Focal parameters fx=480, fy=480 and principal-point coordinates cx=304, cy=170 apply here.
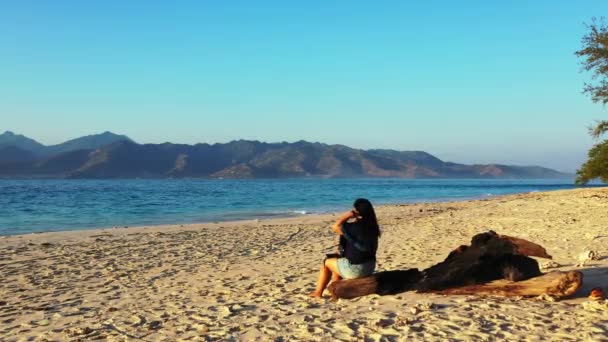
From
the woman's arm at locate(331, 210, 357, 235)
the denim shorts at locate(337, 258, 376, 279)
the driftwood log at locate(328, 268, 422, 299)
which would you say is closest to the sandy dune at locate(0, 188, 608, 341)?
the driftwood log at locate(328, 268, 422, 299)

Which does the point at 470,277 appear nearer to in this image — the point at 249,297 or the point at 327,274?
the point at 327,274

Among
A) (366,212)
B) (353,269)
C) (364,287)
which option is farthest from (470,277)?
(366,212)

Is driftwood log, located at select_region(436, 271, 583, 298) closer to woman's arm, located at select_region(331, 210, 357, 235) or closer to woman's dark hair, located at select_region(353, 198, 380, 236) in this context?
woman's dark hair, located at select_region(353, 198, 380, 236)

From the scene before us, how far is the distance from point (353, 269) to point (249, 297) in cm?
175

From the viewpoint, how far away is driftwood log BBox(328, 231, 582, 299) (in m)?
6.78

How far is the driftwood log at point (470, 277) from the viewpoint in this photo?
6.78 meters

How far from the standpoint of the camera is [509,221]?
59.3 ft

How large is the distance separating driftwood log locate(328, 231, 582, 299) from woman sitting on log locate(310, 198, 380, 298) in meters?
0.18

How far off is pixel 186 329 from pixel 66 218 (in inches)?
980

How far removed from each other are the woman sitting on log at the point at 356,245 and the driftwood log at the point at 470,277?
182 millimetres

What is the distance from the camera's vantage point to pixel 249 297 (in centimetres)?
761

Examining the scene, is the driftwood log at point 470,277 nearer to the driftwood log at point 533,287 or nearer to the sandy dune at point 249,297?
the driftwood log at point 533,287

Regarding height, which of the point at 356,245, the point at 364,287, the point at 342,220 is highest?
the point at 342,220

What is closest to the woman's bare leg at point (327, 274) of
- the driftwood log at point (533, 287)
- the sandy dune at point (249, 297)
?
the sandy dune at point (249, 297)
